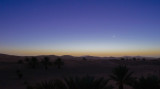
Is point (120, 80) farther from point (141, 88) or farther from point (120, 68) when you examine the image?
point (141, 88)

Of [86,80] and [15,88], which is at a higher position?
[86,80]

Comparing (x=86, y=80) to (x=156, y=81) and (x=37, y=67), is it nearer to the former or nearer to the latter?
(x=156, y=81)

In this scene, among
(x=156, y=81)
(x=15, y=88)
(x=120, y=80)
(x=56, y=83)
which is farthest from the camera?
(x=15, y=88)

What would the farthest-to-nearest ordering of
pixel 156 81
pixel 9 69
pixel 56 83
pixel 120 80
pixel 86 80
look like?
pixel 9 69 → pixel 120 80 → pixel 156 81 → pixel 56 83 → pixel 86 80

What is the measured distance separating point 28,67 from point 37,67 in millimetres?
1918

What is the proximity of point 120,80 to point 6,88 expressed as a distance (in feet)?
44.7

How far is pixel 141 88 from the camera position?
A: 37.2ft

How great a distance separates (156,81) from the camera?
11211 millimetres

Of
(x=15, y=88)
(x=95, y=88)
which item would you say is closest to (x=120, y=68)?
(x=95, y=88)

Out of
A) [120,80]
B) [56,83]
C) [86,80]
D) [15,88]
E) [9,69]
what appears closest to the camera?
[86,80]

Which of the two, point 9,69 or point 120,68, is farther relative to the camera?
point 9,69

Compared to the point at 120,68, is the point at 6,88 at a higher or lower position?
lower

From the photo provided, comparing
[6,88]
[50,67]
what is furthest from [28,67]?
[6,88]

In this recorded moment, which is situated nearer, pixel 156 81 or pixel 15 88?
pixel 156 81
